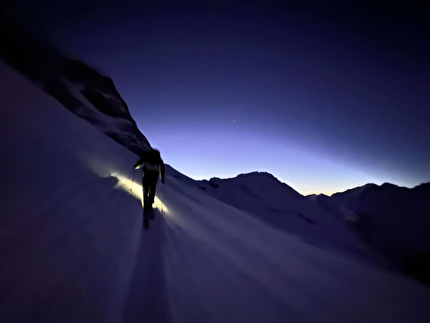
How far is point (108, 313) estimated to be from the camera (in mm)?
2418

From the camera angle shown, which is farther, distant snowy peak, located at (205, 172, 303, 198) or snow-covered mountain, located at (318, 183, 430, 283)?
distant snowy peak, located at (205, 172, 303, 198)

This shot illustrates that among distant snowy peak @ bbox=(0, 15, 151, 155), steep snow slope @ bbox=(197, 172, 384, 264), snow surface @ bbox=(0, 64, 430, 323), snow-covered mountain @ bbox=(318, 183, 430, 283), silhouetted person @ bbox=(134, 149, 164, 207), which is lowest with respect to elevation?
snow surface @ bbox=(0, 64, 430, 323)

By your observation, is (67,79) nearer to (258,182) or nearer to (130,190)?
(130,190)

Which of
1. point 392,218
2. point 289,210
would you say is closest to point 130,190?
point 289,210

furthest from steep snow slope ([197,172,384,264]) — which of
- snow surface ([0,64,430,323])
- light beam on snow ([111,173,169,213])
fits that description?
snow surface ([0,64,430,323])

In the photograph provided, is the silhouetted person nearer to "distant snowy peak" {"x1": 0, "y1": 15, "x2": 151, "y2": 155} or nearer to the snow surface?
the snow surface

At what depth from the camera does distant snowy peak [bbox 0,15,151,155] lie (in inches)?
896

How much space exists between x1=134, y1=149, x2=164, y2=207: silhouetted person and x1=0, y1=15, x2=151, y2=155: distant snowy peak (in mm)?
17909

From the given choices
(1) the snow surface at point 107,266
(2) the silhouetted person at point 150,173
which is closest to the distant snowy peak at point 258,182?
(2) the silhouetted person at point 150,173

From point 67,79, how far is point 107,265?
118ft

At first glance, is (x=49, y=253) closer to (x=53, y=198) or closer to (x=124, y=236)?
(x=53, y=198)

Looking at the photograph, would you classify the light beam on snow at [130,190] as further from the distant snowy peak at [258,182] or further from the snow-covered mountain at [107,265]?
the distant snowy peak at [258,182]

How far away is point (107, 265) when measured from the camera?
321cm

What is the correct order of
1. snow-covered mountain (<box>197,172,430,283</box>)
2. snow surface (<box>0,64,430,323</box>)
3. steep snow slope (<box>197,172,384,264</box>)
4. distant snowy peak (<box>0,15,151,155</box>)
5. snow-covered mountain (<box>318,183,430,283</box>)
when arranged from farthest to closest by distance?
snow-covered mountain (<box>318,183,430,283</box>) < snow-covered mountain (<box>197,172,430,283</box>) < steep snow slope (<box>197,172,384,264</box>) < distant snowy peak (<box>0,15,151,155</box>) < snow surface (<box>0,64,430,323</box>)
